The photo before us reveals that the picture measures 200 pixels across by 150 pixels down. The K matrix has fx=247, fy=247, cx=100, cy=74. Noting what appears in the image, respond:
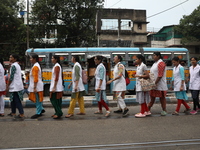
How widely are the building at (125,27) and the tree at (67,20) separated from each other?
9.85 m

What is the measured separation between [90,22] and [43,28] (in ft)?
15.9

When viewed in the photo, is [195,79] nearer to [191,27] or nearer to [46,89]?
[46,89]

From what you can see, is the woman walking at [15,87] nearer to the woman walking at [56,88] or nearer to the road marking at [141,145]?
the woman walking at [56,88]

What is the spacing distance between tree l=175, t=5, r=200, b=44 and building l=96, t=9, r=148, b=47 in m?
5.69

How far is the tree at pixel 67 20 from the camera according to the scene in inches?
951

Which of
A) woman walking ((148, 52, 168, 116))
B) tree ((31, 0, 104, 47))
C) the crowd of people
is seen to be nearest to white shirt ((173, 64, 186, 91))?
the crowd of people

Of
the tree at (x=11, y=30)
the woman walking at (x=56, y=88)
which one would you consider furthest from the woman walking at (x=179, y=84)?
the tree at (x=11, y=30)

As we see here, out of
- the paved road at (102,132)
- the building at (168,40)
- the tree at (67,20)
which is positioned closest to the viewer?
the paved road at (102,132)

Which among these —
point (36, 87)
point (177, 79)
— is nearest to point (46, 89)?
point (36, 87)

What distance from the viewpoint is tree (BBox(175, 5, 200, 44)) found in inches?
1417

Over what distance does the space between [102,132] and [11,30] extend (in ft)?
90.0

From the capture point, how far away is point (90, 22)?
2581 cm

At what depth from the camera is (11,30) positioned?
29641 mm

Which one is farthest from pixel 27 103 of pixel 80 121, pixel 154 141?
pixel 154 141
